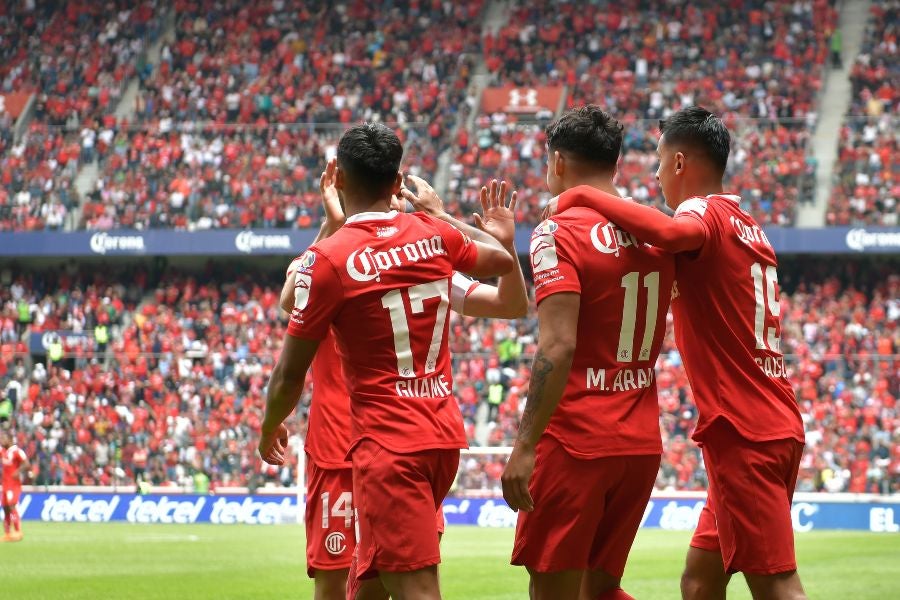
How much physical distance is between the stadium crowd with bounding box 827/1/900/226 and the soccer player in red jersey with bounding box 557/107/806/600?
27.0m

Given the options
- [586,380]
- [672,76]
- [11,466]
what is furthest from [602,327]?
[672,76]

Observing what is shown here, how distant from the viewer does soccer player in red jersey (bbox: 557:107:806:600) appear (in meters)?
5.55

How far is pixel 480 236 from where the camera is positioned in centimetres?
608

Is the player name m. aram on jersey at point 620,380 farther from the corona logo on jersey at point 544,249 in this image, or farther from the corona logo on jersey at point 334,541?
the corona logo on jersey at point 334,541

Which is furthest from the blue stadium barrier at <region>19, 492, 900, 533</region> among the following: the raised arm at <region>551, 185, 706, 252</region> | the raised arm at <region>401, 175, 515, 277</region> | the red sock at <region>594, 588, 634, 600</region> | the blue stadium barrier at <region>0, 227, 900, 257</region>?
the raised arm at <region>551, 185, 706, 252</region>

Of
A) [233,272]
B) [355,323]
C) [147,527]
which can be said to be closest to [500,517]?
[147,527]

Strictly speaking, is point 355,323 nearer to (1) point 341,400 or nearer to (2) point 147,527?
(1) point 341,400

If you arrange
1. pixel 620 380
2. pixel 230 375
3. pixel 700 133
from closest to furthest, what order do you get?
pixel 620 380 → pixel 700 133 → pixel 230 375

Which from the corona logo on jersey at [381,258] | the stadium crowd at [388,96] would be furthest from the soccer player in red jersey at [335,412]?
the stadium crowd at [388,96]

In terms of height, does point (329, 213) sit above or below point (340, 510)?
above

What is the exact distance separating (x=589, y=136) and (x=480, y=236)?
831 millimetres

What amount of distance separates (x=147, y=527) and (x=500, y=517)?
265 inches

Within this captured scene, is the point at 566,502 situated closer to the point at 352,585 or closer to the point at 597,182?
the point at 352,585

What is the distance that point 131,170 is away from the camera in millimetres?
38656
